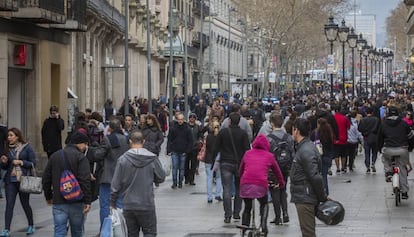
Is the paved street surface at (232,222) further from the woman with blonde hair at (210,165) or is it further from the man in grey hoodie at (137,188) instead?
the man in grey hoodie at (137,188)

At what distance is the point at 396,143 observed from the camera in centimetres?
1923

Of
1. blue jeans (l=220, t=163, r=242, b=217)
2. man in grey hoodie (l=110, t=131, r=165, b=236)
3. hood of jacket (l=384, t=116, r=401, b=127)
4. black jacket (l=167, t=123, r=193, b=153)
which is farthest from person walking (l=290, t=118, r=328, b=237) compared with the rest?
black jacket (l=167, t=123, r=193, b=153)

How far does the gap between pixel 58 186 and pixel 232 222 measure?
Answer: 5.28m

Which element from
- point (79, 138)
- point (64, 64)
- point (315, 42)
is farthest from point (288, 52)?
point (79, 138)

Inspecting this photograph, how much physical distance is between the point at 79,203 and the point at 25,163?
3.25 m

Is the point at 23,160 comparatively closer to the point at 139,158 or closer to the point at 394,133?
the point at 139,158

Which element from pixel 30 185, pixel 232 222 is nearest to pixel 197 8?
pixel 232 222

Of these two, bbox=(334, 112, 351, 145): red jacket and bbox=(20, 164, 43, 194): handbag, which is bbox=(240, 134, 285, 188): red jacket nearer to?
bbox=(20, 164, 43, 194): handbag

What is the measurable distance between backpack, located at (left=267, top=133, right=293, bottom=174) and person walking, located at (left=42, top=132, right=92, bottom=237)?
432 centimetres

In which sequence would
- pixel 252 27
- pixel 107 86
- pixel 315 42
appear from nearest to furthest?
pixel 107 86
pixel 252 27
pixel 315 42

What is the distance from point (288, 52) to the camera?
95.1m

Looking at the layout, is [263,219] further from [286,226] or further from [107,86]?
[107,86]

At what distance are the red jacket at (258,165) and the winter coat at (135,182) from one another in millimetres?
2597

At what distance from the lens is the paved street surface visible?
16.1 metres
